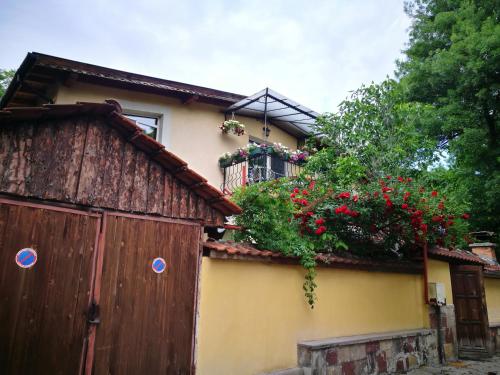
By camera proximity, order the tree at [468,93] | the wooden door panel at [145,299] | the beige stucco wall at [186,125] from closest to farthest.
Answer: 1. the wooden door panel at [145,299]
2. the beige stucco wall at [186,125]
3. the tree at [468,93]

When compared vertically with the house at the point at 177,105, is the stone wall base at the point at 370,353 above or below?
below

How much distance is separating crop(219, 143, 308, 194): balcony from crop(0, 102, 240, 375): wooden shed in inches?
181

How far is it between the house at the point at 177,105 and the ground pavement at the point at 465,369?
231 inches

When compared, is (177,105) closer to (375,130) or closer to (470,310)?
(375,130)

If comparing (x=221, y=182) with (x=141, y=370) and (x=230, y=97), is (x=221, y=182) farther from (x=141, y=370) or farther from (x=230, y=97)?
(x=141, y=370)

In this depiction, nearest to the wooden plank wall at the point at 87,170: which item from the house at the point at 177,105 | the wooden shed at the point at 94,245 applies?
the wooden shed at the point at 94,245

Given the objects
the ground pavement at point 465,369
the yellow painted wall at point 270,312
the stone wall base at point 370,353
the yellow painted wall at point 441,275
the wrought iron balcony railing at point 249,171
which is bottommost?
the ground pavement at point 465,369

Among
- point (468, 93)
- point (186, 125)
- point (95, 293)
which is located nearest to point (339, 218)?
point (95, 293)

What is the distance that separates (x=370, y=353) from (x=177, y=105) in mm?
7417

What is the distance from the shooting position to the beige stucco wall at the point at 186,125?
30.6ft

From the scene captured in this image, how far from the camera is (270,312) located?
5840mm

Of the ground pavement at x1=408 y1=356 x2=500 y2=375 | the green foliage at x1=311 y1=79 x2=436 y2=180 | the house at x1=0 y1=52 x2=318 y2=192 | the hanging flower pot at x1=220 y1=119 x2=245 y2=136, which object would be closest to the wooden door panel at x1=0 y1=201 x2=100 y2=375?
the house at x1=0 y1=52 x2=318 y2=192

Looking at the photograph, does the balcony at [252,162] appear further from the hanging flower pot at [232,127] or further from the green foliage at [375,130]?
the green foliage at [375,130]

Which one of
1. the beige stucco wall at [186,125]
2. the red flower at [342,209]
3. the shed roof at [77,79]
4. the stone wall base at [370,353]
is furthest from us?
the beige stucco wall at [186,125]
